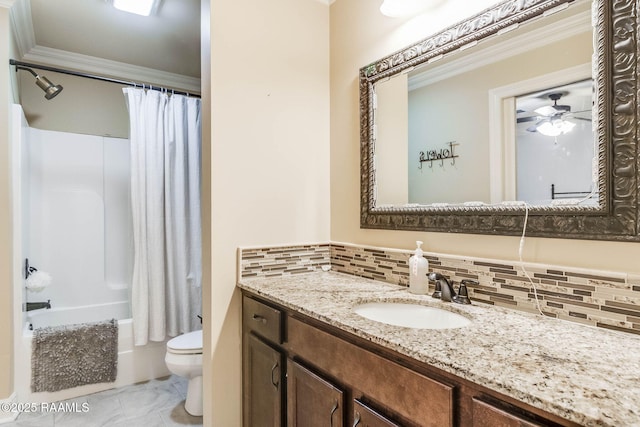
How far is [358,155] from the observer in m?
1.87

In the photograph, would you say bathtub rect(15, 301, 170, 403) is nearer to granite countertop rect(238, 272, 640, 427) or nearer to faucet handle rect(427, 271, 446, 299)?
granite countertop rect(238, 272, 640, 427)

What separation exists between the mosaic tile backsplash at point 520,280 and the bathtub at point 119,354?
1462 mm

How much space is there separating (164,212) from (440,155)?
2.13 meters

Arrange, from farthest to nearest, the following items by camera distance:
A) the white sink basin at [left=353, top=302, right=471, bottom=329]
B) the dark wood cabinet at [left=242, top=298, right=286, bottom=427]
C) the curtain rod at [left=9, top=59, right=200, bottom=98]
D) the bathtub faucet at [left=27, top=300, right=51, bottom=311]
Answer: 1. the bathtub faucet at [left=27, top=300, right=51, bottom=311]
2. the curtain rod at [left=9, top=59, right=200, bottom=98]
3. the dark wood cabinet at [left=242, top=298, right=286, bottom=427]
4. the white sink basin at [left=353, top=302, right=471, bottom=329]

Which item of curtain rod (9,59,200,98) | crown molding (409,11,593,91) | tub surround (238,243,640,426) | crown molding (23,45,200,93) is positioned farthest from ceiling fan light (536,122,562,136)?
crown molding (23,45,200,93)

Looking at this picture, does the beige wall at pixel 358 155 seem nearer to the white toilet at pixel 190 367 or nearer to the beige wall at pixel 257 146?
the beige wall at pixel 257 146

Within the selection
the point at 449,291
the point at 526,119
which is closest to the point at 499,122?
the point at 526,119

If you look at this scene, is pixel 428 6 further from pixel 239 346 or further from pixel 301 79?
pixel 239 346

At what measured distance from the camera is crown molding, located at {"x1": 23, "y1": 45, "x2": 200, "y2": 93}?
2.84 meters

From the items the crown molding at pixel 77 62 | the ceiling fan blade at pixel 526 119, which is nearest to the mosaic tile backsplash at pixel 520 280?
the ceiling fan blade at pixel 526 119

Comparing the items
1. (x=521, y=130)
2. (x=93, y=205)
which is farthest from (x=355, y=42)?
(x=93, y=205)

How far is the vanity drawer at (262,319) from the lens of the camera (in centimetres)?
Result: 140

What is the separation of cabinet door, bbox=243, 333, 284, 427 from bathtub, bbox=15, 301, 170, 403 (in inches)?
51.0

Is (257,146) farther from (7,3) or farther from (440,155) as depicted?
(7,3)
